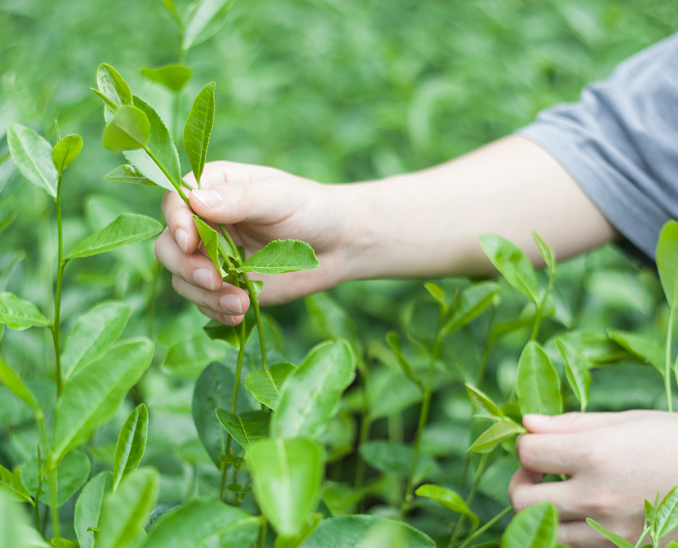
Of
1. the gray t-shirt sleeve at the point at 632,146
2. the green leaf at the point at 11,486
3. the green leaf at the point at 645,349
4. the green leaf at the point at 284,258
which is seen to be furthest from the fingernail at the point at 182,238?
the gray t-shirt sleeve at the point at 632,146

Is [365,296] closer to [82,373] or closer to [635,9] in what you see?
[82,373]

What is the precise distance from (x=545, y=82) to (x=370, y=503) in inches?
43.8

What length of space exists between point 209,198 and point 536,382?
1.08 feet

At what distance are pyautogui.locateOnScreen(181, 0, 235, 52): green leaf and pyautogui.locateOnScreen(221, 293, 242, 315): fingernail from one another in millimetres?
311

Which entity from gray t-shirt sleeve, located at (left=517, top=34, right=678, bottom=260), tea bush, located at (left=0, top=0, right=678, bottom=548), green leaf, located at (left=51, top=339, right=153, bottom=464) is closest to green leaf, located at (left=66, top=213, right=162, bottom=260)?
tea bush, located at (left=0, top=0, right=678, bottom=548)

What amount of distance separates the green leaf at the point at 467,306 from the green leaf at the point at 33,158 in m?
0.40

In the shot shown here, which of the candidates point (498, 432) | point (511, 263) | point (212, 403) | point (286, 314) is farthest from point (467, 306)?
point (286, 314)

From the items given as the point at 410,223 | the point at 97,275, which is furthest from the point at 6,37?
the point at 410,223

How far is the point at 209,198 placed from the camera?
471 mm

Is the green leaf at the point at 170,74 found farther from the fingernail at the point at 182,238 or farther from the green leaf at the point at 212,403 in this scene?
the green leaf at the point at 212,403

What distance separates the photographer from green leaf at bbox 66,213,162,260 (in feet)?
1.42

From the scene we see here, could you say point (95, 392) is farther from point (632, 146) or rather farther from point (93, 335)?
point (632, 146)

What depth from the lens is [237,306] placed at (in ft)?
1.55

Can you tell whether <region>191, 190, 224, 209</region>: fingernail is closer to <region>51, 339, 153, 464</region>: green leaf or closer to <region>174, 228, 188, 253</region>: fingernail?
<region>174, 228, 188, 253</region>: fingernail
